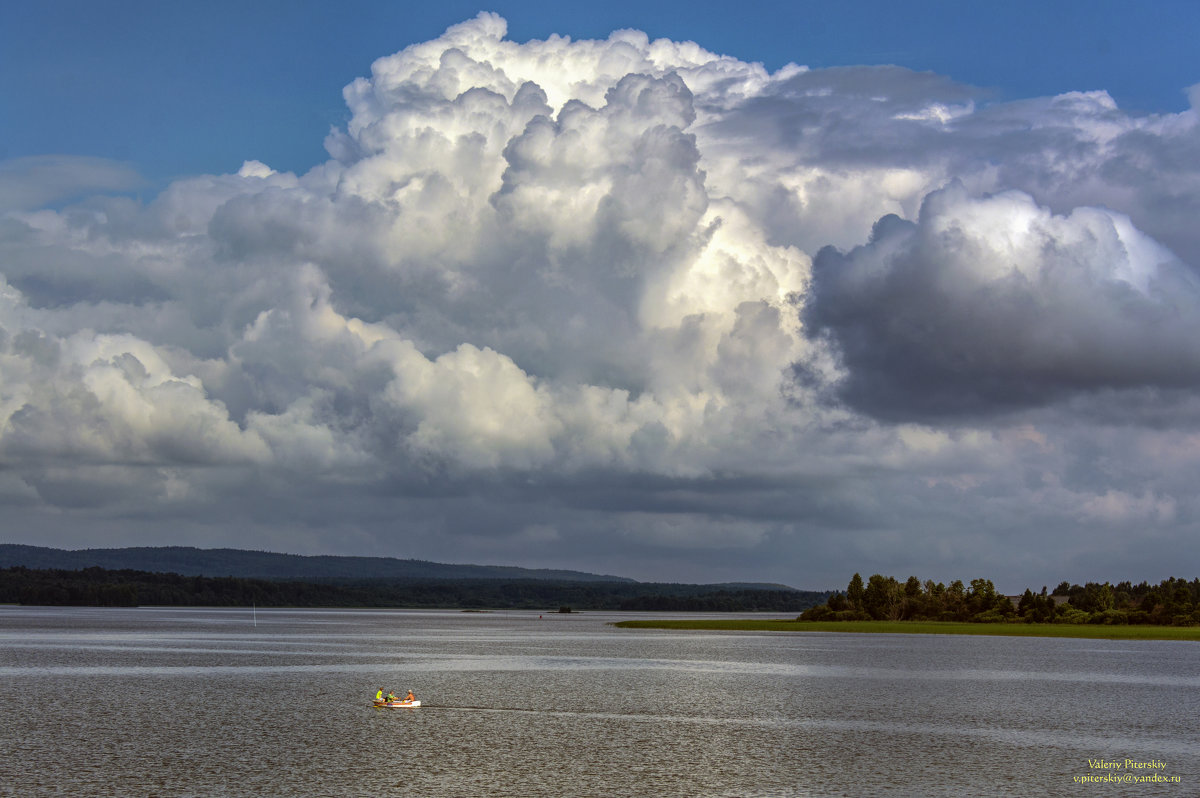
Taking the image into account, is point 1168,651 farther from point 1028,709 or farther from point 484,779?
point 484,779

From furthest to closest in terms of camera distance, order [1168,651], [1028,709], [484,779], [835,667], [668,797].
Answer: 1. [1168,651]
2. [835,667]
3. [1028,709]
4. [484,779]
5. [668,797]

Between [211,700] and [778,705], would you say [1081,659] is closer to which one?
[778,705]

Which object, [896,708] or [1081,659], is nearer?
[896,708]

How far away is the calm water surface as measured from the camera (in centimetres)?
4297

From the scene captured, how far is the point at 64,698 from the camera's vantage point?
70688 mm

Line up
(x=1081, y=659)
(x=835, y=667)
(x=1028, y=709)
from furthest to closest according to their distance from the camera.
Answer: (x=1081, y=659), (x=835, y=667), (x=1028, y=709)

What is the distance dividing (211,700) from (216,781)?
30484mm

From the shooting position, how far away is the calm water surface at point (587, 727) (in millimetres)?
42969

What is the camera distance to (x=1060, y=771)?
151 ft

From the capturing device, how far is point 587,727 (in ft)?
191

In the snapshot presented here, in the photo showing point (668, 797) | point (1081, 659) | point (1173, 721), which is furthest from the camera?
point (1081, 659)

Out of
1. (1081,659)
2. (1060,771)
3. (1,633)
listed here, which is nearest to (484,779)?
(1060,771)

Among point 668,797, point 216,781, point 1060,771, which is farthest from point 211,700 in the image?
point 1060,771

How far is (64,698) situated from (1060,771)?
56.4 metres
